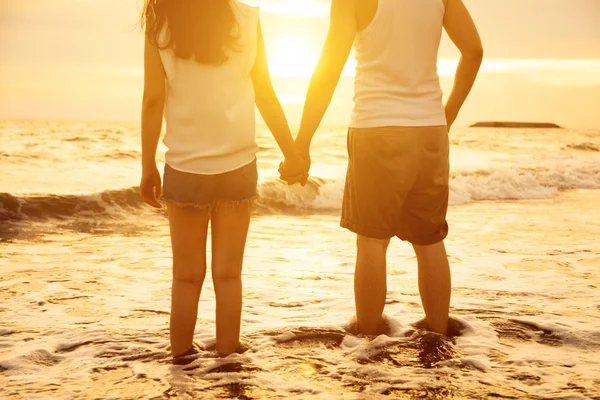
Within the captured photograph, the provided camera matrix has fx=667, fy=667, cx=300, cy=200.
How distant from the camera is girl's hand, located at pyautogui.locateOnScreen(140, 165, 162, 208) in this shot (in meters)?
3.23

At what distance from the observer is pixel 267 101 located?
133 inches

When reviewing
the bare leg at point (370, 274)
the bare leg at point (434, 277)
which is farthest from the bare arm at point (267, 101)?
the bare leg at point (434, 277)

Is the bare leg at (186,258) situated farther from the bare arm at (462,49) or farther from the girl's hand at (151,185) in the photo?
the bare arm at (462,49)

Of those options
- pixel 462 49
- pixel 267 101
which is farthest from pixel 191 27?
pixel 462 49

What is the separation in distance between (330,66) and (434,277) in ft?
4.32

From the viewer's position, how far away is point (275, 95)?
3.42m

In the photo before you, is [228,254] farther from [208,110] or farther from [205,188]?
[208,110]

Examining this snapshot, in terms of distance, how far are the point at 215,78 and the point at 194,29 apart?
24cm

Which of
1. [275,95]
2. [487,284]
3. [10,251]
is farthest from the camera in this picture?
[10,251]

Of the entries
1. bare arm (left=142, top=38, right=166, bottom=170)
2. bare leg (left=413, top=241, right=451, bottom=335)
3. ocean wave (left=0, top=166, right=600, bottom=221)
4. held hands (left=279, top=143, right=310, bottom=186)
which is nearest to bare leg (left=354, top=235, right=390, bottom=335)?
bare leg (left=413, top=241, right=451, bottom=335)

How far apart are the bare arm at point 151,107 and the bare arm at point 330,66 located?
0.77m

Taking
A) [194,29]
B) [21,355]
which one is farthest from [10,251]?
[194,29]

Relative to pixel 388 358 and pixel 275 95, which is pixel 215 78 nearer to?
pixel 275 95

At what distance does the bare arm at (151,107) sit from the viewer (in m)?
3.15
